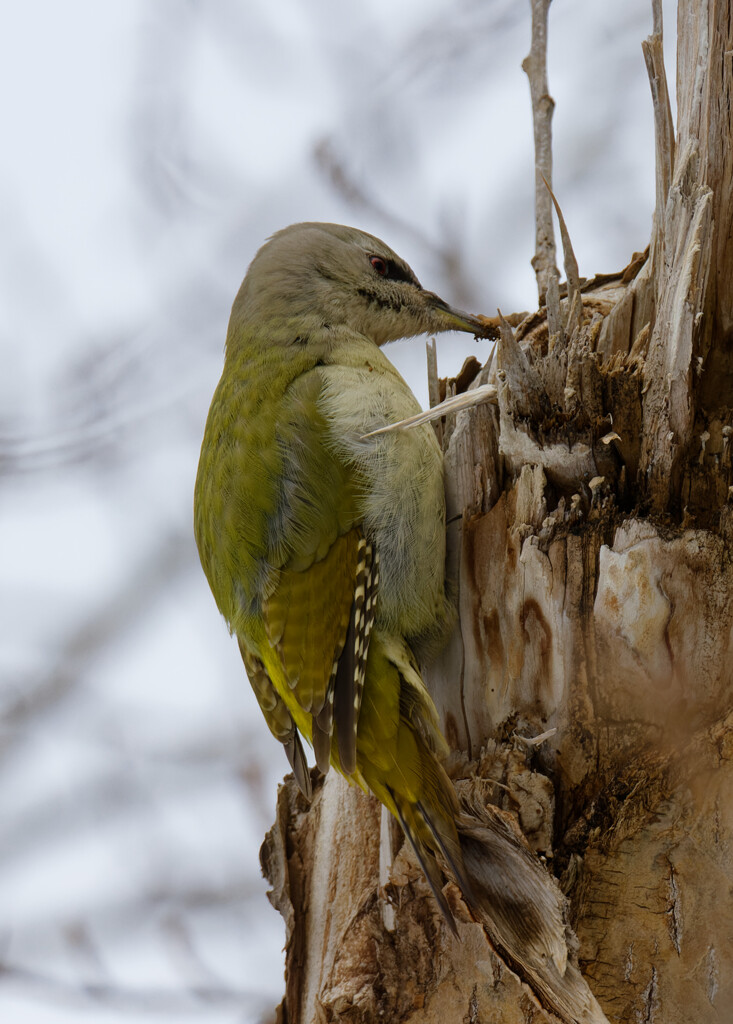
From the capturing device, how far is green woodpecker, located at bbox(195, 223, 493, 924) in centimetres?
250

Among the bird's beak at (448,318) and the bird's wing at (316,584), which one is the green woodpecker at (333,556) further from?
the bird's beak at (448,318)

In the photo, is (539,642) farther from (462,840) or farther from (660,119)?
(660,119)

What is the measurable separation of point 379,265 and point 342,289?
0.20 meters

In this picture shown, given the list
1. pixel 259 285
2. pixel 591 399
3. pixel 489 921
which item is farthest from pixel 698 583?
pixel 259 285

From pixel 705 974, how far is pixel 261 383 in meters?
2.02

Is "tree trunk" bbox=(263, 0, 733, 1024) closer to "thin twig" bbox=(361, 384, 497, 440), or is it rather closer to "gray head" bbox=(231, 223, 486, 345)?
"thin twig" bbox=(361, 384, 497, 440)

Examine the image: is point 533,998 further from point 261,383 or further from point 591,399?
point 261,383

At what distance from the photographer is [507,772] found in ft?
7.20

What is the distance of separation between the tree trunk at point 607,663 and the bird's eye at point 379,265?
1178mm

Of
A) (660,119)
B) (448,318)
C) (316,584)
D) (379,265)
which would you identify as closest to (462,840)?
(316,584)

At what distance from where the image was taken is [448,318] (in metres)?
3.54

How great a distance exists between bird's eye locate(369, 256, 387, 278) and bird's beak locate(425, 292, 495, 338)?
182mm

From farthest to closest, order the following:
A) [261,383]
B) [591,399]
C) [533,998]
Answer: [261,383] < [591,399] < [533,998]

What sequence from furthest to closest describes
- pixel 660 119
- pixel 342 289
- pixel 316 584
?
1. pixel 342 289
2. pixel 316 584
3. pixel 660 119
